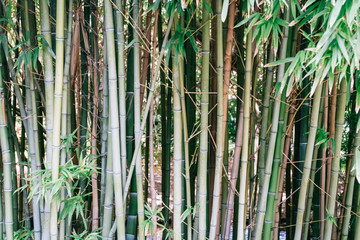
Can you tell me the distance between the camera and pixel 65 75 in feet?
6.08

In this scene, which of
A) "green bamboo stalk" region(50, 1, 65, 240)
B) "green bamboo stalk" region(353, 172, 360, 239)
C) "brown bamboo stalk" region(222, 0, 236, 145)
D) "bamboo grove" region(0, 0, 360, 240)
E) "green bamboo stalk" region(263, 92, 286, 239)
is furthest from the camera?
"green bamboo stalk" region(353, 172, 360, 239)

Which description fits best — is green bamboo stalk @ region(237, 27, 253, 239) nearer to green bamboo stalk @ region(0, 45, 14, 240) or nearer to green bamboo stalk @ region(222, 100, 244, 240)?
green bamboo stalk @ region(222, 100, 244, 240)

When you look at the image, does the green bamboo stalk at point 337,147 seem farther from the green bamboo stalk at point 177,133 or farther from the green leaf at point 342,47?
the green bamboo stalk at point 177,133

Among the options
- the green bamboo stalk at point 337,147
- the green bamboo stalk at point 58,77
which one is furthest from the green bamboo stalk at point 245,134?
the green bamboo stalk at point 58,77

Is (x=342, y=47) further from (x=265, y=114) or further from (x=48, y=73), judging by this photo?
(x=48, y=73)

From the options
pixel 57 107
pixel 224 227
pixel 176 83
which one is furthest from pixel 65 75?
pixel 224 227

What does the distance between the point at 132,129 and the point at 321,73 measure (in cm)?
104

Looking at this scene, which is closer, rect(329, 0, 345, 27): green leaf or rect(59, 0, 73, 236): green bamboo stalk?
rect(329, 0, 345, 27): green leaf

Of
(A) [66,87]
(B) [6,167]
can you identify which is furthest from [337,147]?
(B) [6,167]

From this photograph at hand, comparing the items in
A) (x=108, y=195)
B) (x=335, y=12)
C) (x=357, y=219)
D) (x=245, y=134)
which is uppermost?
(x=335, y=12)

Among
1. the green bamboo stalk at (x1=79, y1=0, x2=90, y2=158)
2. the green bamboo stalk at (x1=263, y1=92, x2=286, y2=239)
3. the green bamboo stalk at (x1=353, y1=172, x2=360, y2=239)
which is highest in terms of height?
the green bamboo stalk at (x1=79, y1=0, x2=90, y2=158)

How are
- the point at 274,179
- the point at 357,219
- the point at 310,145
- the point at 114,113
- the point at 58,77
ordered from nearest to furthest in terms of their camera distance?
the point at 58,77 < the point at 114,113 < the point at 310,145 < the point at 274,179 < the point at 357,219

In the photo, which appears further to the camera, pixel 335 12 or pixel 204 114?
pixel 204 114

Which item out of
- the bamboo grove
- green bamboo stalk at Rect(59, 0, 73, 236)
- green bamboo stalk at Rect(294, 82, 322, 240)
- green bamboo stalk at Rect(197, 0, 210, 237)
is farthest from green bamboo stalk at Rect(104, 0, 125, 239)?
green bamboo stalk at Rect(294, 82, 322, 240)
